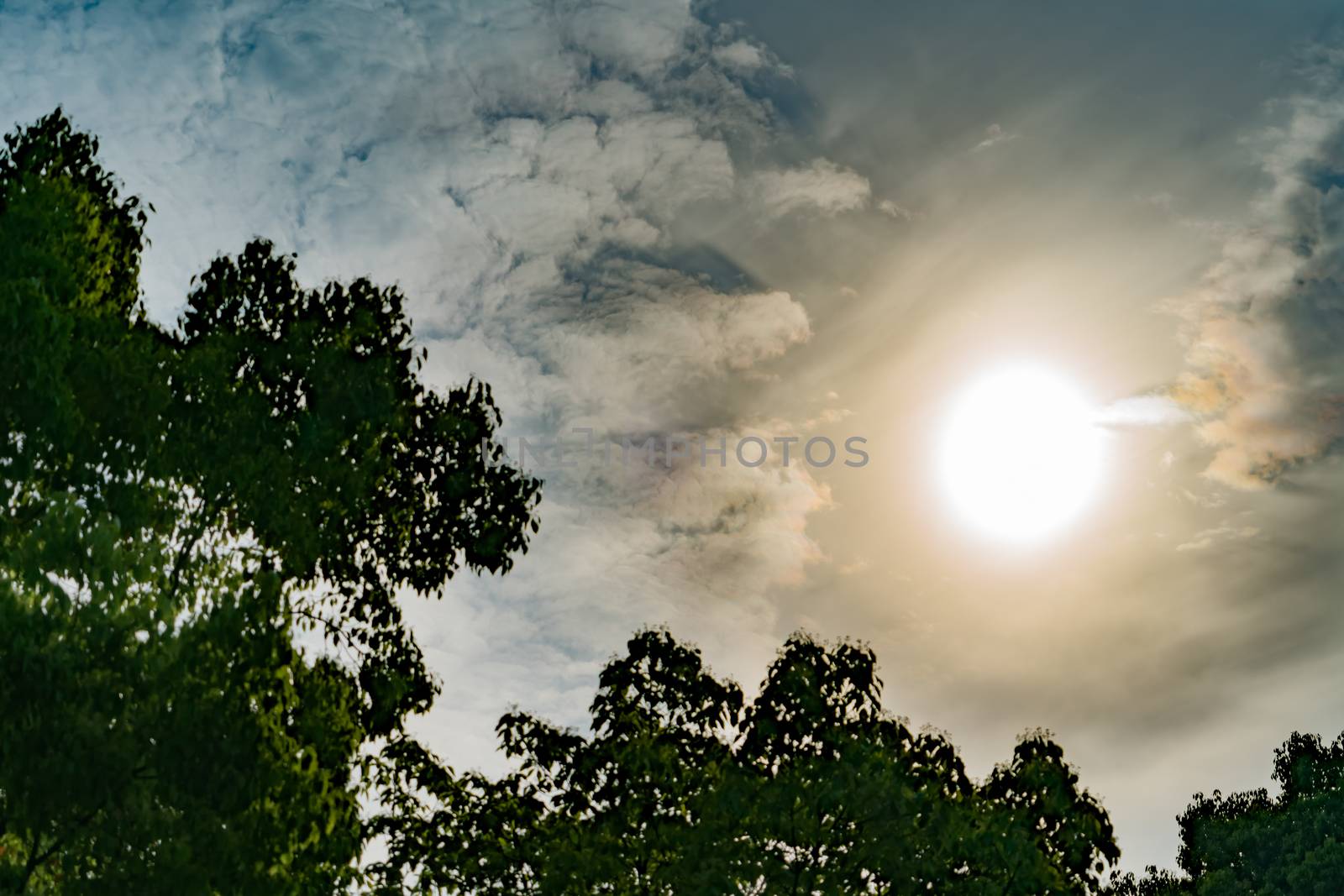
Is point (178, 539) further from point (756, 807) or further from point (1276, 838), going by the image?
point (1276, 838)

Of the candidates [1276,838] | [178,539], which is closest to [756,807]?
[178,539]

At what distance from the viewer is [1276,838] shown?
47.3 metres

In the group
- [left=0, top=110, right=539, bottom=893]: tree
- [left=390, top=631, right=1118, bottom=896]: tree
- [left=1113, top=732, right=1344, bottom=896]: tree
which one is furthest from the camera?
A: [left=1113, top=732, right=1344, bottom=896]: tree

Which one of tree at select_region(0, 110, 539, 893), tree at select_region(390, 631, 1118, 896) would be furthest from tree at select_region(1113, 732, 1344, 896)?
tree at select_region(0, 110, 539, 893)

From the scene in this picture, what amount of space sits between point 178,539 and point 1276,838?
50.3 m

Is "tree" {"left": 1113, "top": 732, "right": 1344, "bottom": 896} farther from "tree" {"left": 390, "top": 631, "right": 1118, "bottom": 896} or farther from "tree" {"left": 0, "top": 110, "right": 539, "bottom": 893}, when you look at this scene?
"tree" {"left": 0, "top": 110, "right": 539, "bottom": 893}

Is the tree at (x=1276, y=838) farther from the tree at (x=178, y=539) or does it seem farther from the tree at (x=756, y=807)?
the tree at (x=178, y=539)

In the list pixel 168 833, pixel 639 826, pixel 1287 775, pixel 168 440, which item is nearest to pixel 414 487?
pixel 168 440

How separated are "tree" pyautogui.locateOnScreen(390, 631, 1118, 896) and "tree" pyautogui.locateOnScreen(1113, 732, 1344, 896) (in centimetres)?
3588

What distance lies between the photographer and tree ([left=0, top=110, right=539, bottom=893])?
10156 mm

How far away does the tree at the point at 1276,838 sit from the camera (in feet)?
144

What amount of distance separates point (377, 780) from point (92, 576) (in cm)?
735

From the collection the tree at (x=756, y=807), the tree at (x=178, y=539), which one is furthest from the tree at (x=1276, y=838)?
the tree at (x=178, y=539)

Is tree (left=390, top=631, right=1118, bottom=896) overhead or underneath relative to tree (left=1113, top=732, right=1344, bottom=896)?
underneath
